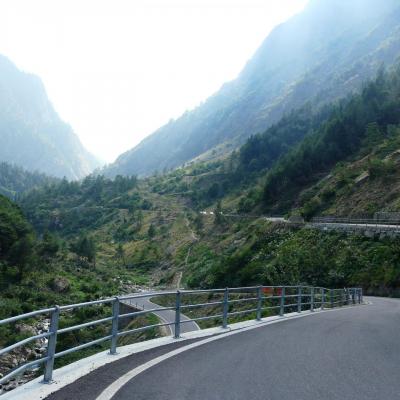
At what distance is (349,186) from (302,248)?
2619cm

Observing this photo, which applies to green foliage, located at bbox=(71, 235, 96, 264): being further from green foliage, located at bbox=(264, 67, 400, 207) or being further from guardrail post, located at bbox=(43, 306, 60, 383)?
guardrail post, located at bbox=(43, 306, 60, 383)

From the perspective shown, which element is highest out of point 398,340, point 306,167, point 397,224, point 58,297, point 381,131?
point 381,131

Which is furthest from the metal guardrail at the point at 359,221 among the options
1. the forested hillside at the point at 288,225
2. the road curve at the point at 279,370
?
the road curve at the point at 279,370

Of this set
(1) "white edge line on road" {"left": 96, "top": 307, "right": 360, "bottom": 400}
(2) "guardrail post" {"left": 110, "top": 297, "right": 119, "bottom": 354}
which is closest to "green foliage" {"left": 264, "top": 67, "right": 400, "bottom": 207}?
(1) "white edge line on road" {"left": 96, "top": 307, "right": 360, "bottom": 400}

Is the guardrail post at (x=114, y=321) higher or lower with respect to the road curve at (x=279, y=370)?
higher

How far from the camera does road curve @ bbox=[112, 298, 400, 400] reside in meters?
6.59

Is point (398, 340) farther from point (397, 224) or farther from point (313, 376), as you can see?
point (397, 224)

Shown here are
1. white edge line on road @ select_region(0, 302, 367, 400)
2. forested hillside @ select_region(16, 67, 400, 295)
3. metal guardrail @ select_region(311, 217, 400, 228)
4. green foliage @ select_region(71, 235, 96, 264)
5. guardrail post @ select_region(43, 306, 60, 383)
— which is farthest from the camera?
green foliage @ select_region(71, 235, 96, 264)

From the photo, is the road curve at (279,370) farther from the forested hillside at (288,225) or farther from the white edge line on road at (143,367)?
the forested hillside at (288,225)

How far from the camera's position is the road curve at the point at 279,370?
6.59 m

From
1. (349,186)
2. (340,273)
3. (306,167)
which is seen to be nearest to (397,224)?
(340,273)

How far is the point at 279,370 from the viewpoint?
812 cm

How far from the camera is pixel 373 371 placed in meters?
8.09

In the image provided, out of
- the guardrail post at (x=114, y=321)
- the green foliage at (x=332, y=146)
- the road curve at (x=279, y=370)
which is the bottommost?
the road curve at (x=279, y=370)
